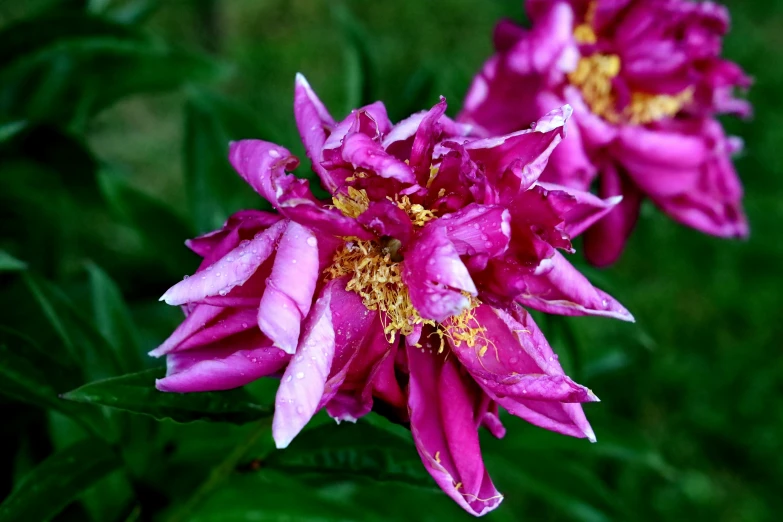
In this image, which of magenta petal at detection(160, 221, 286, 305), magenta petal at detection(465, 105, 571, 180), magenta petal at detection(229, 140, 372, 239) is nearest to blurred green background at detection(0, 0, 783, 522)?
magenta petal at detection(160, 221, 286, 305)

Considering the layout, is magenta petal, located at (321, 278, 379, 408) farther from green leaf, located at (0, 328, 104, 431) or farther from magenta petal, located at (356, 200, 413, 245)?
green leaf, located at (0, 328, 104, 431)

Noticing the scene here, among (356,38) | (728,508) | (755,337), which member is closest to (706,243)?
(755,337)

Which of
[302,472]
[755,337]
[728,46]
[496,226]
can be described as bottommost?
[755,337]

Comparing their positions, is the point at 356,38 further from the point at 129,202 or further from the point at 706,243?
the point at 706,243

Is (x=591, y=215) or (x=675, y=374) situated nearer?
(x=591, y=215)

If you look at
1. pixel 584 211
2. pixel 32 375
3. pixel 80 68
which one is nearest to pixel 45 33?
pixel 80 68

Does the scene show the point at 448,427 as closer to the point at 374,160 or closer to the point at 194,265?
the point at 374,160

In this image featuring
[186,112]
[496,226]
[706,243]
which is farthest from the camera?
[706,243]

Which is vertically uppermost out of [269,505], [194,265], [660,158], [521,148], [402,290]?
[521,148]
